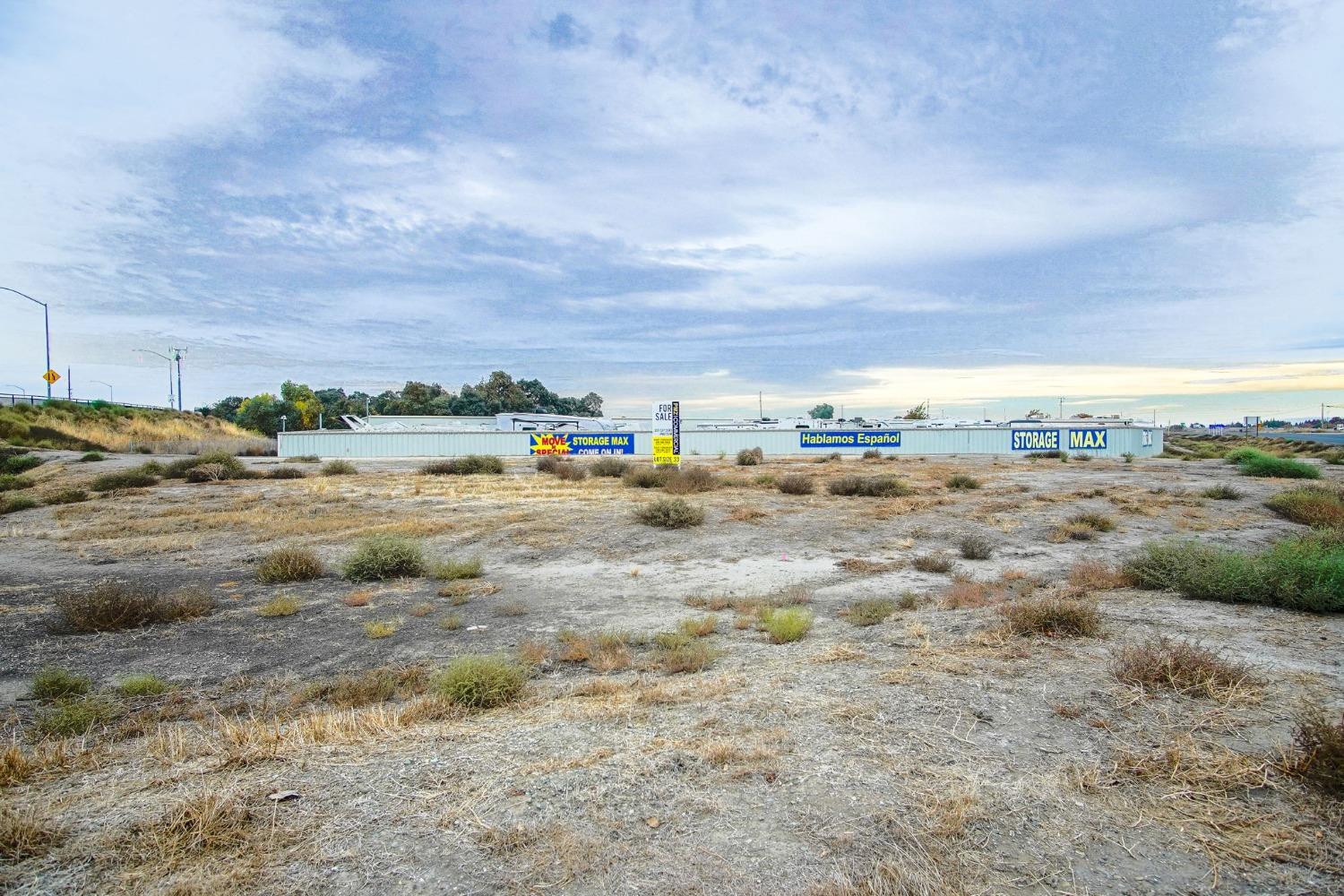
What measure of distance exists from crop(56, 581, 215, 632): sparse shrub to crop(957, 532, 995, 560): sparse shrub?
47.2 ft

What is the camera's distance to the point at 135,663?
8672 millimetres

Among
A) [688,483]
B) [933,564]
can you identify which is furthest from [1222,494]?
[688,483]

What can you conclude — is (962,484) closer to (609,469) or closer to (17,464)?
(609,469)

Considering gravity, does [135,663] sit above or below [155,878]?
below

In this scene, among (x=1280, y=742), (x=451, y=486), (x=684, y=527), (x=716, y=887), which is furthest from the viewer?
(x=451, y=486)

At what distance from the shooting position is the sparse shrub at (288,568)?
13453 millimetres

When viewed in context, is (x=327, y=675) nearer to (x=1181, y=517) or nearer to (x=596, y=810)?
(x=596, y=810)

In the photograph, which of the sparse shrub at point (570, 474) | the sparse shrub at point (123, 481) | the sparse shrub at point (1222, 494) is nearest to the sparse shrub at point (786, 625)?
the sparse shrub at point (1222, 494)

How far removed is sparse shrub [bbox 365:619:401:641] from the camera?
32.2 ft

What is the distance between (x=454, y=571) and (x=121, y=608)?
17.0 feet

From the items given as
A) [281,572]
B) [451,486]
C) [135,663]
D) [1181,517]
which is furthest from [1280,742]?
[451,486]

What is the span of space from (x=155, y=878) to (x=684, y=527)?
613 inches

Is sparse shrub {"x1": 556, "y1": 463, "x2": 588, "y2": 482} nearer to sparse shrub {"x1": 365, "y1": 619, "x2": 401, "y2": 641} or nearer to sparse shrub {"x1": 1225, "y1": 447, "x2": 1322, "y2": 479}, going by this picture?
sparse shrub {"x1": 365, "y1": 619, "x2": 401, "y2": 641}

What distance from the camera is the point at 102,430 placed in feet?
189
